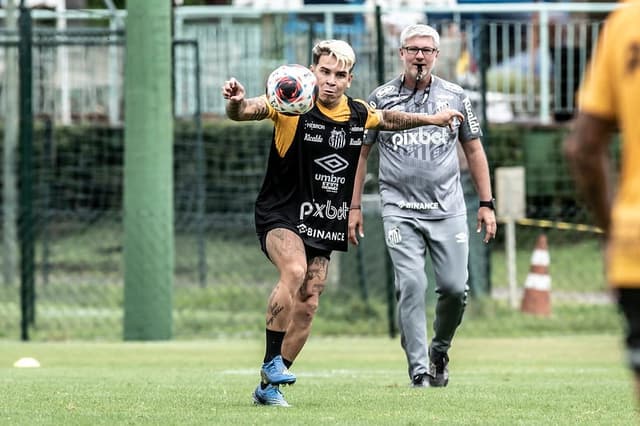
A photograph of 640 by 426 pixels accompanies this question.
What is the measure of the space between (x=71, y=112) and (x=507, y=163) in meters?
5.81

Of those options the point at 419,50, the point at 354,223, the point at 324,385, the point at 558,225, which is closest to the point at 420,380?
the point at 324,385

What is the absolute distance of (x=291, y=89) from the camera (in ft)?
24.0

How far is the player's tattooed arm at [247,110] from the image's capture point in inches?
279

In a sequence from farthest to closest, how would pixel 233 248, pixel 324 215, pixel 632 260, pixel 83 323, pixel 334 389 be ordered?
1. pixel 233 248
2. pixel 83 323
3. pixel 334 389
4. pixel 324 215
5. pixel 632 260

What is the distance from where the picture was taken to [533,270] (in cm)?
1639

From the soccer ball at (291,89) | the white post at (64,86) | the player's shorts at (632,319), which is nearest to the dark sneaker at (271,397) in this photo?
the soccer ball at (291,89)

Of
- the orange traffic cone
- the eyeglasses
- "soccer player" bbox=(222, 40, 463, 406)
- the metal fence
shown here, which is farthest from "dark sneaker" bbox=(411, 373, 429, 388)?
the metal fence

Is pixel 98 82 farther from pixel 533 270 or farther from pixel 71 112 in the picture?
pixel 533 270

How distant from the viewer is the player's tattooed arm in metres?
7.09

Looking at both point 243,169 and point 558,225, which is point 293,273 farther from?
point 558,225

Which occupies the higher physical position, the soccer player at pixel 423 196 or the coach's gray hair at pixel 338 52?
the coach's gray hair at pixel 338 52

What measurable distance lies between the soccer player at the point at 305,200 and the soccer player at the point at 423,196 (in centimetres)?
110

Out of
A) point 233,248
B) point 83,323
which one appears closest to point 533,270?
point 233,248

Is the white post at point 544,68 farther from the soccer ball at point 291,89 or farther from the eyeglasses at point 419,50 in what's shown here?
the soccer ball at point 291,89
